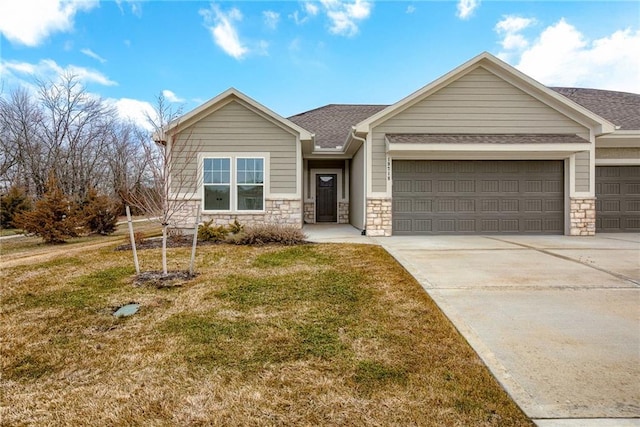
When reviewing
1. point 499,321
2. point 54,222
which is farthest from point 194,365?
point 54,222

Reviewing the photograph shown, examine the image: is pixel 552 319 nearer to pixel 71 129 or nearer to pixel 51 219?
pixel 51 219

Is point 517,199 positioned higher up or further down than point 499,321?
higher up

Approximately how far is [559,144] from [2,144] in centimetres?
3080

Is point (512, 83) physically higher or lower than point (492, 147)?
higher

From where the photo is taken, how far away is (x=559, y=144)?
871 cm

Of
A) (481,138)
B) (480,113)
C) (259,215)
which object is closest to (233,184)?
(259,215)

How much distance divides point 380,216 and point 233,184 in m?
4.67

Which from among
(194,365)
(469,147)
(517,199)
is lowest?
(194,365)

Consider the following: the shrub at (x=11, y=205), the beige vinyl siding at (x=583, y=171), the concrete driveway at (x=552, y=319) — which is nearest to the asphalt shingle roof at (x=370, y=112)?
the beige vinyl siding at (x=583, y=171)

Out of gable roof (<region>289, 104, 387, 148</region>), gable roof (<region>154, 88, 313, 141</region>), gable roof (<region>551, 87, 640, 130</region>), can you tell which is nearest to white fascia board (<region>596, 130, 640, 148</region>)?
gable roof (<region>551, 87, 640, 130</region>)

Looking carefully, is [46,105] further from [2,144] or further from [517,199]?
[517,199]

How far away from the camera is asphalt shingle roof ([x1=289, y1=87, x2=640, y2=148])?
11180 millimetres

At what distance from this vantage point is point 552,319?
11.2 ft

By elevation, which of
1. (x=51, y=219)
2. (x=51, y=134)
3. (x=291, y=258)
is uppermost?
(x=51, y=134)
